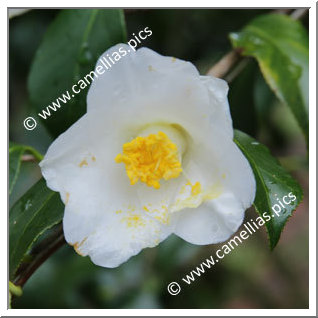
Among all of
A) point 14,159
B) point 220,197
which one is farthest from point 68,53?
point 220,197

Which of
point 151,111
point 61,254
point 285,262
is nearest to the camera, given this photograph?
point 151,111

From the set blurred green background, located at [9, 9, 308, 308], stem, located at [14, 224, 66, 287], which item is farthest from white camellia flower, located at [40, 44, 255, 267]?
blurred green background, located at [9, 9, 308, 308]

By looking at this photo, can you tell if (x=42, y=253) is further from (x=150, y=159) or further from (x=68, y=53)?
(x=68, y=53)

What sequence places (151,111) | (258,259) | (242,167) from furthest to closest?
(258,259) → (151,111) → (242,167)

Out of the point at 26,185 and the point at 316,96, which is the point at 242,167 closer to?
the point at 316,96

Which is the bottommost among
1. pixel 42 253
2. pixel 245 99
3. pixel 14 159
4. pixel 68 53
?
pixel 245 99
